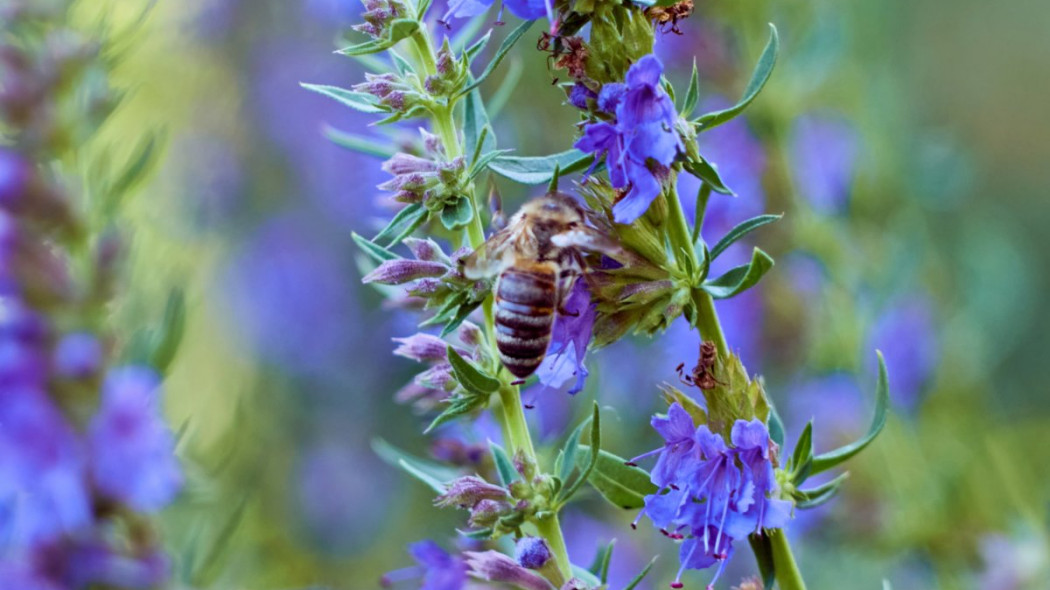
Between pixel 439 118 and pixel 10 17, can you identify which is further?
pixel 10 17

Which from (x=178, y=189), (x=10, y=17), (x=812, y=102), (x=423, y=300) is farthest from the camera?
(x=178, y=189)

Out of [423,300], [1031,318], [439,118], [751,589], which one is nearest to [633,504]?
[751,589]

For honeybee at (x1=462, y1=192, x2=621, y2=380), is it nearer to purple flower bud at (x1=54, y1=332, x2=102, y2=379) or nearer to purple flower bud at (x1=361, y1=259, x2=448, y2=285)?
purple flower bud at (x1=361, y1=259, x2=448, y2=285)

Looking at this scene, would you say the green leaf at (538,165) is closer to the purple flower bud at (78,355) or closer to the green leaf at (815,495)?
the green leaf at (815,495)

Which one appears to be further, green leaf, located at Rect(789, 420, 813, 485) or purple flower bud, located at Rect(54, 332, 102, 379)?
purple flower bud, located at Rect(54, 332, 102, 379)

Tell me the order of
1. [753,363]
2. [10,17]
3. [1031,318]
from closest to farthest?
[10,17] < [753,363] < [1031,318]

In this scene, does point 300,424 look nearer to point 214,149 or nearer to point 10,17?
point 214,149

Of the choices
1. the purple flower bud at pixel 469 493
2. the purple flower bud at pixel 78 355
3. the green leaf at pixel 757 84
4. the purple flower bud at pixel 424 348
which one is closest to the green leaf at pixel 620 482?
the purple flower bud at pixel 469 493

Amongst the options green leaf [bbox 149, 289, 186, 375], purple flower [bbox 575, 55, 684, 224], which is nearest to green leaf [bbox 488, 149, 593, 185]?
purple flower [bbox 575, 55, 684, 224]
